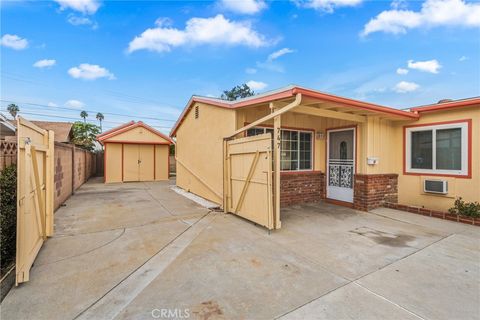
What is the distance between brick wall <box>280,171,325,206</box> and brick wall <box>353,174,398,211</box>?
1.16 meters

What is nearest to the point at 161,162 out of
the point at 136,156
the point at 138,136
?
the point at 136,156

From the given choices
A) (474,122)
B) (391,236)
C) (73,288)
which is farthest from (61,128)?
(474,122)

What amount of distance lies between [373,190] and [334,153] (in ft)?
5.24

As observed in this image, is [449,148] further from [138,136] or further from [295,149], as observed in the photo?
[138,136]

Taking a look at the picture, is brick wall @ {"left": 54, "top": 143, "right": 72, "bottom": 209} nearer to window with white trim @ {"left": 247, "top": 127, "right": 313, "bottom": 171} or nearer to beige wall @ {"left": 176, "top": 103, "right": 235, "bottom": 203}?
beige wall @ {"left": 176, "top": 103, "right": 235, "bottom": 203}

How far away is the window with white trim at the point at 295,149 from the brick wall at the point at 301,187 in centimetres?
25

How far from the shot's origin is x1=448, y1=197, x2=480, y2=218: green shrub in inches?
212

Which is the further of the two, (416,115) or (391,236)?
(416,115)

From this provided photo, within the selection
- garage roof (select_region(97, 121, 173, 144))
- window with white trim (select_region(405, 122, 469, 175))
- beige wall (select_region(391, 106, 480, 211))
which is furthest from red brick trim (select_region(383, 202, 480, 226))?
garage roof (select_region(97, 121, 173, 144))

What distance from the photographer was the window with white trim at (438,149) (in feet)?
19.1

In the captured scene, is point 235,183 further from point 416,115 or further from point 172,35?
point 172,35

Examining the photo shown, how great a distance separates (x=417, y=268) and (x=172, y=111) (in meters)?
35.7

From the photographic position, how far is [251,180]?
526cm

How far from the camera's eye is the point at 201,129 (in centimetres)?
839
